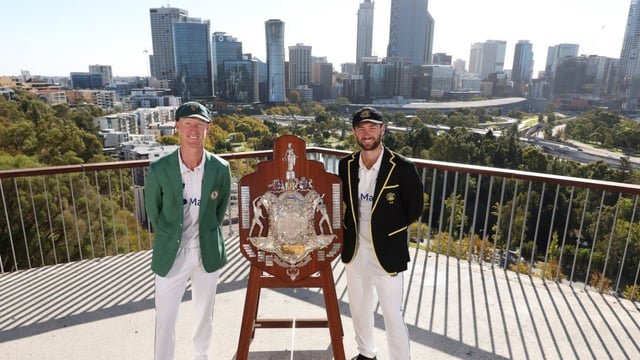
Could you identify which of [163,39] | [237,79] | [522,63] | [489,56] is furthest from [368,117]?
[489,56]

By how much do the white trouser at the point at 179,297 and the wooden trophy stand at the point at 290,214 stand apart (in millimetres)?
304

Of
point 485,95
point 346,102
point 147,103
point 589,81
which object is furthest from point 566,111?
point 147,103

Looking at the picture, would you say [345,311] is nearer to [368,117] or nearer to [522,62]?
[368,117]

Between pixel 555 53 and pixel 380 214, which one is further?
pixel 555 53

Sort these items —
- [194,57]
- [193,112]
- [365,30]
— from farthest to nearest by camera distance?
[365,30], [194,57], [193,112]

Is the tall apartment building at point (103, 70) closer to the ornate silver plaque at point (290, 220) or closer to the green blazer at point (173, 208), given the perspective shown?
the green blazer at point (173, 208)

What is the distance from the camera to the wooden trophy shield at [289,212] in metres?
1.93

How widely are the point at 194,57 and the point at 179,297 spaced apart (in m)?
84.3

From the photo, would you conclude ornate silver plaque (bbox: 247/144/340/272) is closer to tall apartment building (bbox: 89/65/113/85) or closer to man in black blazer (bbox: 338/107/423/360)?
man in black blazer (bbox: 338/107/423/360)

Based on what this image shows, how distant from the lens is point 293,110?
251ft

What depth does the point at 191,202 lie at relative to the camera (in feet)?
6.54

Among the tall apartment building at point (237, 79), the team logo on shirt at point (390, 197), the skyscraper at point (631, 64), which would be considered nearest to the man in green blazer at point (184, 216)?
the team logo on shirt at point (390, 197)

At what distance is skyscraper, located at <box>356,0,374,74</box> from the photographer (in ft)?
434

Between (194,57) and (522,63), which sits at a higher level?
(522,63)
